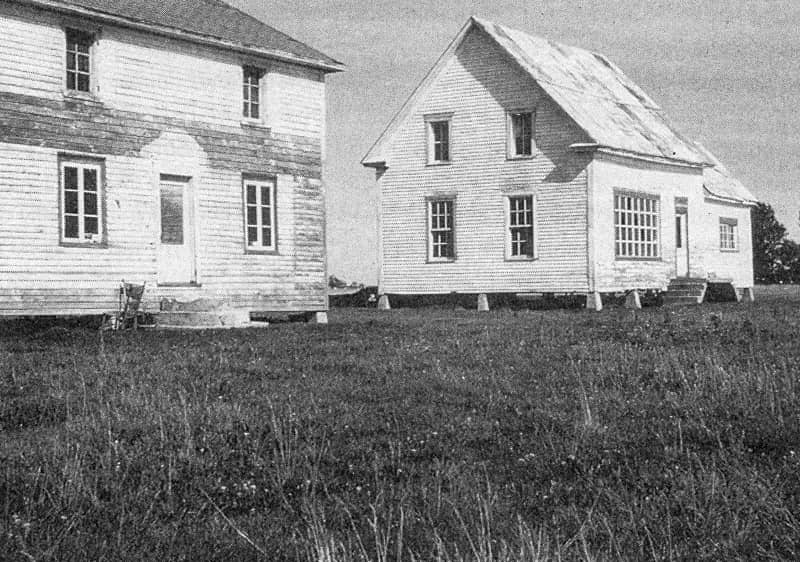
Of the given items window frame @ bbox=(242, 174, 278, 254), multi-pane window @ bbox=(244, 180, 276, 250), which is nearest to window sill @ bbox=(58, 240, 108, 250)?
window frame @ bbox=(242, 174, 278, 254)

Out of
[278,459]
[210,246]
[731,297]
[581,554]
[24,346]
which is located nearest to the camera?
[581,554]

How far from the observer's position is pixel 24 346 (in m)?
17.0

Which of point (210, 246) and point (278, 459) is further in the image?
point (210, 246)

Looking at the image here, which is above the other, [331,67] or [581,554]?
[331,67]

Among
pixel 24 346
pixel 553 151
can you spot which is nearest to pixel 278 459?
pixel 24 346

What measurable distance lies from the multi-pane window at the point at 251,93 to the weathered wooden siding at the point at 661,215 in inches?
440

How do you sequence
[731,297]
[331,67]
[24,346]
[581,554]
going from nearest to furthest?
[581,554]
[24,346]
[331,67]
[731,297]

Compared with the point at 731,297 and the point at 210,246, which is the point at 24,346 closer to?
the point at 210,246

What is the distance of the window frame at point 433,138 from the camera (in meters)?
34.9

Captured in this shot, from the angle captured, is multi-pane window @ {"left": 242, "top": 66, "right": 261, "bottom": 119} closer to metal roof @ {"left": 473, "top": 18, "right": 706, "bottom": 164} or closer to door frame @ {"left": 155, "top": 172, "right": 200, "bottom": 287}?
door frame @ {"left": 155, "top": 172, "right": 200, "bottom": 287}

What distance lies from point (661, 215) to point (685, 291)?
268 cm

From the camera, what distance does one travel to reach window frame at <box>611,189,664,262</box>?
109 ft

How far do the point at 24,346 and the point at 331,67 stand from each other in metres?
12.1

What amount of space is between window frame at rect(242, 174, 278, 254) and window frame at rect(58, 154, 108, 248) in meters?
3.69
